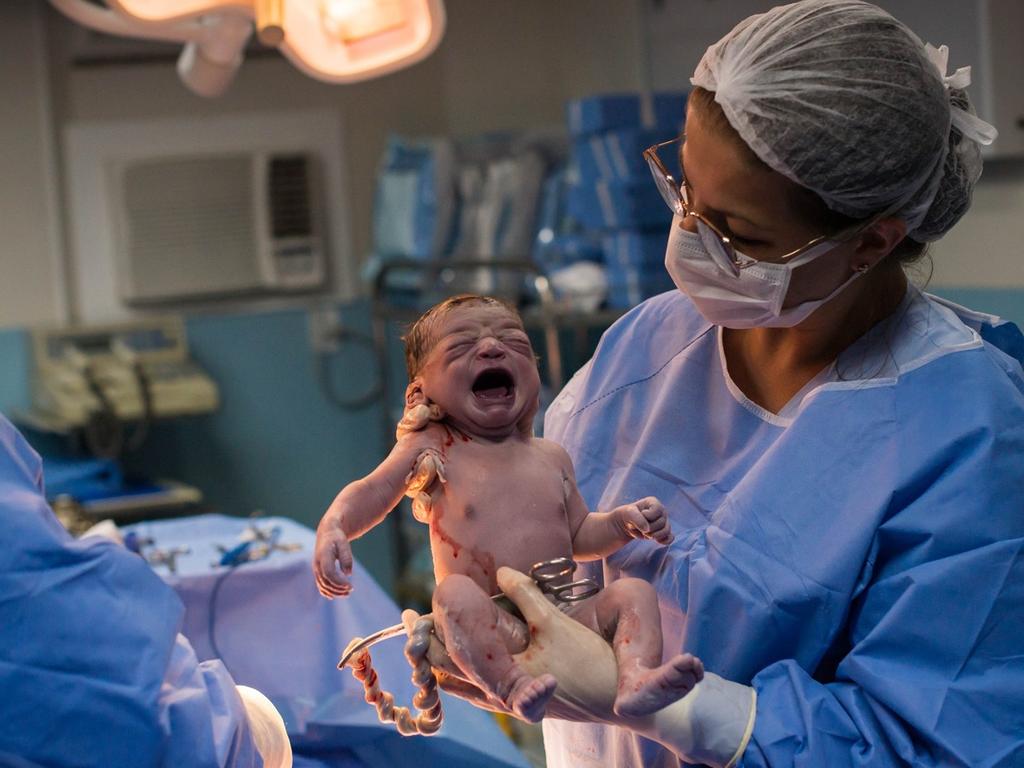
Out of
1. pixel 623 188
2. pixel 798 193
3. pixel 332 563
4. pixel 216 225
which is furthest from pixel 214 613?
pixel 216 225

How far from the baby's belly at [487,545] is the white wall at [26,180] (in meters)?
3.40

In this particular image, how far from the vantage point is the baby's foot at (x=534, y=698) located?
3.39 ft

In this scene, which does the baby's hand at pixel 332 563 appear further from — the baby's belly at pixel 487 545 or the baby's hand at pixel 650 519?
the baby's hand at pixel 650 519

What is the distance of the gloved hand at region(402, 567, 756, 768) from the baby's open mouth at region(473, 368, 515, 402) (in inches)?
9.5

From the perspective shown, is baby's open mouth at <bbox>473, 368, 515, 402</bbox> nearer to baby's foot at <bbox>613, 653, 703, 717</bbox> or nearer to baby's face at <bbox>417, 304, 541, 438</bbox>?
baby's face at <bbox>417, 304, 541, 438</bbox>

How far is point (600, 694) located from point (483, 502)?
0.25 m

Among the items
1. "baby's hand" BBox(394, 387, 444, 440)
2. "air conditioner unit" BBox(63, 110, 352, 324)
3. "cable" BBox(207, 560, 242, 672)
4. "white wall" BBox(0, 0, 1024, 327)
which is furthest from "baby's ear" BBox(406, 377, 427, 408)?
"air conditioner unit" BBox(63, 110, 352, 324)

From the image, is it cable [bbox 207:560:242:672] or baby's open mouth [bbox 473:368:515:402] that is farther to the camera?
cable [bbox 207:560:242:672]

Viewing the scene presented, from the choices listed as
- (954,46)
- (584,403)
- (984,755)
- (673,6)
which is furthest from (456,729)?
(673,6)

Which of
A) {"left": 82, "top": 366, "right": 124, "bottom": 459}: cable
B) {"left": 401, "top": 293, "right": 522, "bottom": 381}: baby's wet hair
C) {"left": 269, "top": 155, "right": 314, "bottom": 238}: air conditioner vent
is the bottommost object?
{"left": 82, "top": 366, "right": 124, "bottom": 459}: cable

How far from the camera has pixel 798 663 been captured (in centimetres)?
119

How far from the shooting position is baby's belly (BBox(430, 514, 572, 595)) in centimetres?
124

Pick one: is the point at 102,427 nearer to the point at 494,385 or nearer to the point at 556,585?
the point at 494,385

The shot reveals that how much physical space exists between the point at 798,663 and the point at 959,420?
270mm
